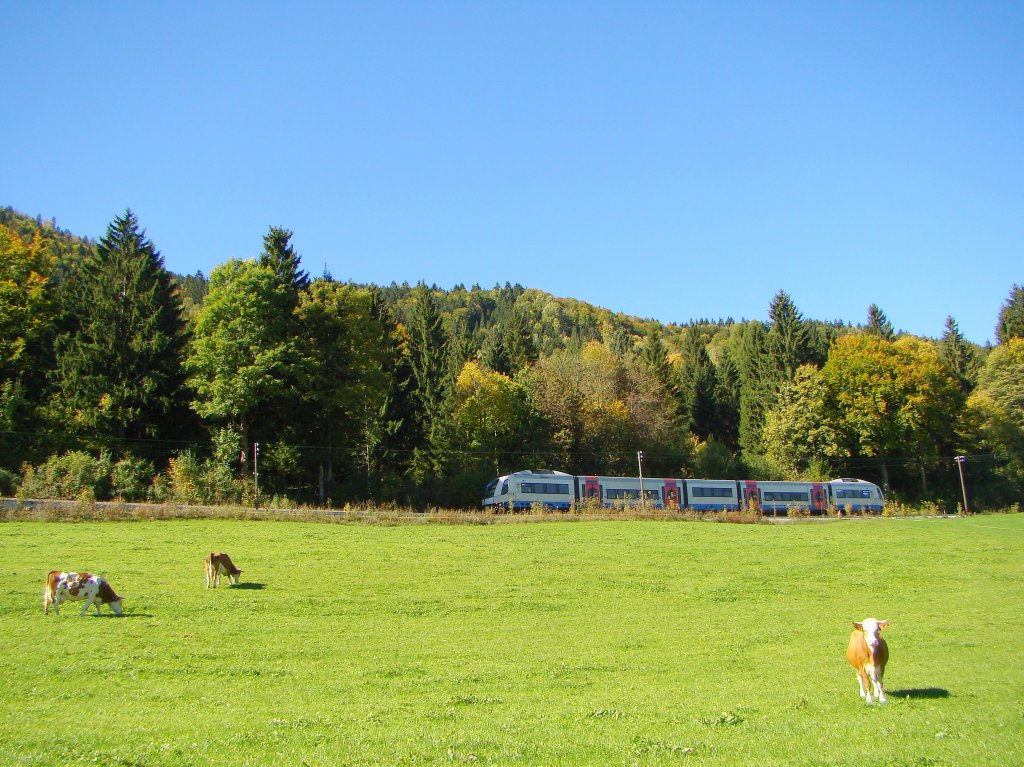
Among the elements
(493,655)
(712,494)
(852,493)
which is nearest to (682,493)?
(712,494)

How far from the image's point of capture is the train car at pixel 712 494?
202ft

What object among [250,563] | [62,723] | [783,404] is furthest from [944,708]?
[783,404]

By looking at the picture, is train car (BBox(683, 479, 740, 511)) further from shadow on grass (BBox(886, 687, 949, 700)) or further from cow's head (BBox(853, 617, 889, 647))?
cow's head (BBox(853, 617, 889, 647))

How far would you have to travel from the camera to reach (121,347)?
48.3 metres

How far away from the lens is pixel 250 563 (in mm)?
25859

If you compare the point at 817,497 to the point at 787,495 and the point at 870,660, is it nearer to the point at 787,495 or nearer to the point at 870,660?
the point at 787,495

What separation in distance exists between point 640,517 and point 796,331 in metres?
49.5

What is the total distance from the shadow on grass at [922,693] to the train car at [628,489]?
140 ft

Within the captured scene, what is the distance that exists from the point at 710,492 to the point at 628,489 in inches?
319

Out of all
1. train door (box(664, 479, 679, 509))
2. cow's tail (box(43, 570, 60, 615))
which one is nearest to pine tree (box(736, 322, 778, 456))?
train door (box(664, 479, 679, 509))

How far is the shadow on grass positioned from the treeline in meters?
36.1

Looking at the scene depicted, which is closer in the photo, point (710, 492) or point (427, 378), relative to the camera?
point (710, 492)

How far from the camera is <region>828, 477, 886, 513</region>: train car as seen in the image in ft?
210

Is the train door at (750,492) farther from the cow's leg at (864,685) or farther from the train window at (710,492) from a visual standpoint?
the cow's leg at (864,685)
